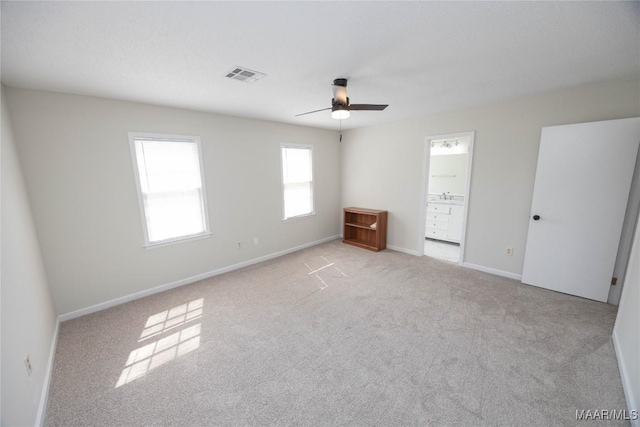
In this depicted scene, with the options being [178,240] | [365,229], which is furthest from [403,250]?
→ [178,240]

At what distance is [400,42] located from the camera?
1683 millimetres

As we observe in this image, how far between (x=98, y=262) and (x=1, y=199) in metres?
1.42

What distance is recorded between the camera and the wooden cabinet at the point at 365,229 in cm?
470

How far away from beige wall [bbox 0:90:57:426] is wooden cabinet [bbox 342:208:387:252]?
4.31m

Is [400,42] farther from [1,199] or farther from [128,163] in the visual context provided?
[128,163]

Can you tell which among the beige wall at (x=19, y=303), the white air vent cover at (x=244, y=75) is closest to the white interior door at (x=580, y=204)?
the white air vent cover at (x=244, y=75)

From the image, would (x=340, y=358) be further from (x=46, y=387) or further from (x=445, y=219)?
(x=445, y=219)

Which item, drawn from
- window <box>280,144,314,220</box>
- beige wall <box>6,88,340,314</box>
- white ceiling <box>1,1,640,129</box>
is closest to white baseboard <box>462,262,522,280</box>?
white ceiling <box>1,1,640,129</box>

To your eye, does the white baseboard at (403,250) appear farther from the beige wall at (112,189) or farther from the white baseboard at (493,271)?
the beige wall at (112,189)

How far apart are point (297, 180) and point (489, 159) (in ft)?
10.3

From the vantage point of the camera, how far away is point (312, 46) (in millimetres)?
1723

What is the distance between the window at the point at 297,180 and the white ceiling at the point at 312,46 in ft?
6.16

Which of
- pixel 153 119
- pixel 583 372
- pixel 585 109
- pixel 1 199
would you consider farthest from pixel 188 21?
pixel 585 109

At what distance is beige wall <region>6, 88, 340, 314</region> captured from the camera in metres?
2.44
